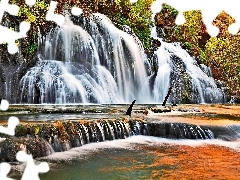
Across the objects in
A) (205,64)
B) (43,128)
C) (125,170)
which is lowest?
(125,170)

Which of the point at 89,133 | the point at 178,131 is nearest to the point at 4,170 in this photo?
the point at 89,133

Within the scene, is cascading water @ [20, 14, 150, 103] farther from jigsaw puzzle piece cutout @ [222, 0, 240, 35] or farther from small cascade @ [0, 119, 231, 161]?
jigsaw puzzle piece cutout @ [222, 0, 240, 35]

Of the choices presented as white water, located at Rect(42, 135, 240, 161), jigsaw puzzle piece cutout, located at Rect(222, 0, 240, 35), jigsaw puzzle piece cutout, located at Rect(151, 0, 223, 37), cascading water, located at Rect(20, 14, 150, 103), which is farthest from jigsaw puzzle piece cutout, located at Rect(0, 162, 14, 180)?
jigsaw puzzle piece cutout, located at Rect(222, 0, 240, 35)

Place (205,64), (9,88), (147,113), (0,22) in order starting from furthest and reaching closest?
(205,64) → (0,22) → (9,88) → (147,113)

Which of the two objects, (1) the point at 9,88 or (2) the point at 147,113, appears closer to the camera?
(2) the point at 147,113

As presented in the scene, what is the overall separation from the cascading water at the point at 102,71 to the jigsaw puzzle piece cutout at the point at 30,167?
8.16 metres

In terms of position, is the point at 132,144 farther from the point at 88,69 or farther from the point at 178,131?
the point at 88,69

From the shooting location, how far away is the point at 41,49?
16.3 meters

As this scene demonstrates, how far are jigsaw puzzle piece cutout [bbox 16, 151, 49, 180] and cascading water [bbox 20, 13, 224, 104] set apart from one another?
8.16 metres

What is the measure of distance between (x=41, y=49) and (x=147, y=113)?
23.4 ft

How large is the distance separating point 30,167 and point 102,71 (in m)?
11.3

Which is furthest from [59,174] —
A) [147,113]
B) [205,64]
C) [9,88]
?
[205,64]

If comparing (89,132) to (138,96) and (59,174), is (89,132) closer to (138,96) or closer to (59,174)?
(59,174)

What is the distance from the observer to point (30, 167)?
5586mm
